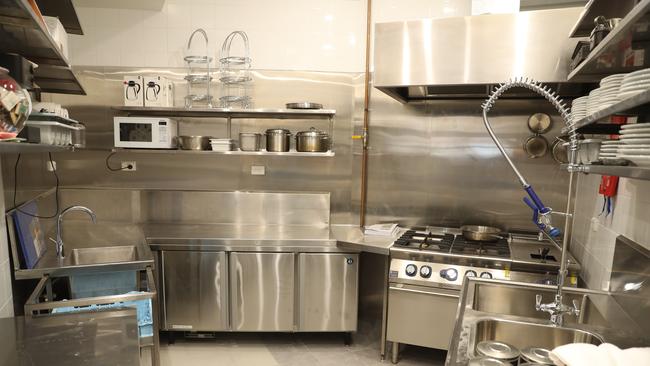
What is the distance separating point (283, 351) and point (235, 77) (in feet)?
6.94

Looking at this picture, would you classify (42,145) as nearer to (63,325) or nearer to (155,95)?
(63,325)

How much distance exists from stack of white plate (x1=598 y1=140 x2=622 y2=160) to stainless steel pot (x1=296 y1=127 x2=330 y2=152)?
2085 millimetres

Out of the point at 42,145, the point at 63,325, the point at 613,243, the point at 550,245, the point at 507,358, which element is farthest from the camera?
the point at 550,245

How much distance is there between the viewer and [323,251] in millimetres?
2789

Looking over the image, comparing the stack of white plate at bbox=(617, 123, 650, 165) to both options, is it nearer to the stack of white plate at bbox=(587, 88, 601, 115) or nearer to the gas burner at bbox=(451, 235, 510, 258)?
the stack of white plate at bbox=(587, 88, 601, 115)

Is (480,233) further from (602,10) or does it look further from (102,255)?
(102,255)

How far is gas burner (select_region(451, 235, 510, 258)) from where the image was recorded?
2.48 meters

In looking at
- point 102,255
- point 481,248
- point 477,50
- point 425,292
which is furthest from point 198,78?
point 481,248

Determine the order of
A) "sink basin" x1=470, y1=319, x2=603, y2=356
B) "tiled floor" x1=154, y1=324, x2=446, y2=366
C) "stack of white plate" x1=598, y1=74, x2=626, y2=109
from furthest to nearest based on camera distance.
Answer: "tiled floor" x1=154, y1=324, x2=446, y2=366 < "sink basin" x1=470, y1=319, x2=603, y2=356 < "stack of white plate" x1=598, y1=74, x2=626, y2=109

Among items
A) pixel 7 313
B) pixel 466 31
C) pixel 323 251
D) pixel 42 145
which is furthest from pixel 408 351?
pixel 42 145

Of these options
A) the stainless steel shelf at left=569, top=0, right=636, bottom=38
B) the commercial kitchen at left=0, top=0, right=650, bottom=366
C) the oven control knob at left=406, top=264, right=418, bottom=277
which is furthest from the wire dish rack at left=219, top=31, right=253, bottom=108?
the stainless steel shelf at left=569, top=0, right=636, bottom=38

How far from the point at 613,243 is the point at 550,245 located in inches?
37.0

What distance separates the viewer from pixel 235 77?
3.29m

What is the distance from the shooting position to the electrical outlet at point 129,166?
3334mm
